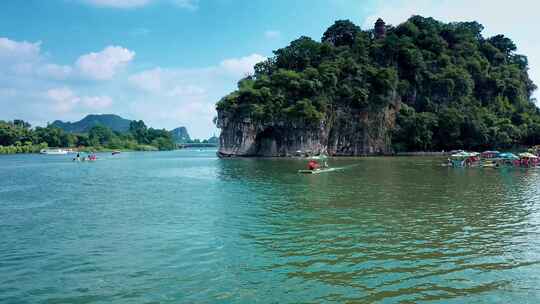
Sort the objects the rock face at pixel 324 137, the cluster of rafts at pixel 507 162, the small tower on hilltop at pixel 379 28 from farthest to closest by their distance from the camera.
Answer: the small tower on hilltop at pixel 379 28
the rock face at pixel 324 137
the cluster of rafts at pixel 507 162

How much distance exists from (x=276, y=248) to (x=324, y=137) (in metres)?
87.4

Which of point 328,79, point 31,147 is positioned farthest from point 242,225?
point 31,147

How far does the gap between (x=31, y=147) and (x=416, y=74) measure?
149239mm

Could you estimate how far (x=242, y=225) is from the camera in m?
21.2

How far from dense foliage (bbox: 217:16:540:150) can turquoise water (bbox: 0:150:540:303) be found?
69.3 metres

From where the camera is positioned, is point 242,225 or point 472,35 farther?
point 472,35

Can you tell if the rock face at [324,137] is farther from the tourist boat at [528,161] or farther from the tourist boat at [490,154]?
the tourist boat at [528,161]

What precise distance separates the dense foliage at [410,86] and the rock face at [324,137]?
1963 mm

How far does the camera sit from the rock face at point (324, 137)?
99.8 meters

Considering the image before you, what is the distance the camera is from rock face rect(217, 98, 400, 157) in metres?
99.8

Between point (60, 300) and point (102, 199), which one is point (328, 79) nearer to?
point (102, 199)

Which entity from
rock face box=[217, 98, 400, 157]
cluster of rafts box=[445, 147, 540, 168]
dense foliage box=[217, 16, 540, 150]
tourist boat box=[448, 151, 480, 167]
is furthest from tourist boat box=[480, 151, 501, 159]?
rock face box=[217, 98, 400, 157]

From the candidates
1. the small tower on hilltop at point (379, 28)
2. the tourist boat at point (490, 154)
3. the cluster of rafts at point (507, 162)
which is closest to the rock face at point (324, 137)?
the tourist boat at point (490, 154)

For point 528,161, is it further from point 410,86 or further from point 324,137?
point 410,86
